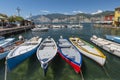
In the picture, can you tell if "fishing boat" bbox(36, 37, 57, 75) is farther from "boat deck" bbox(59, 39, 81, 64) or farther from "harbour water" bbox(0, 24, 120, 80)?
"harbour water" bbox(0, 24, 120, 80)

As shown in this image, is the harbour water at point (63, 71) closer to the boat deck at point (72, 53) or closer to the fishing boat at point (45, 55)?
the boat deck at point (72, 53)

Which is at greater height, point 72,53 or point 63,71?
point 72,53

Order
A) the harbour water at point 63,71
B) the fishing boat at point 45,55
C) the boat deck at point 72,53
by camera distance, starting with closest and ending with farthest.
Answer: the fishing boat at point 45,55
the harbour water at point 63,71
the boat deck at point 72,53

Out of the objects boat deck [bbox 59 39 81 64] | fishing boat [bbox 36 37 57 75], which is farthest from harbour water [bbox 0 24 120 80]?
fishing boat [bbox 36 37 57 75]

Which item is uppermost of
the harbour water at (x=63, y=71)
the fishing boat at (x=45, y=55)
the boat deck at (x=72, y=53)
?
the fishing boat at (x=45, y=55)

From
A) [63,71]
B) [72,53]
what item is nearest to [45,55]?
[63,71]

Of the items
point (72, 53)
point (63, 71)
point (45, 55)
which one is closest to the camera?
point (63, 71)

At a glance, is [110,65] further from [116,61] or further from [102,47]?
[102,47]

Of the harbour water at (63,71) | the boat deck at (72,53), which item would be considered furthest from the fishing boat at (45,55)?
the harbour water at (63,71)

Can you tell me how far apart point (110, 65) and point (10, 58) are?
39.3 ft

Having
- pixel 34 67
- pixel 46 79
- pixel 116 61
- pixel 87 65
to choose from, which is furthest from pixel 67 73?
pixel 116 61

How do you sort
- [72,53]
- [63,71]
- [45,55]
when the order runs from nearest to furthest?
[63,71] < [45,55] < [72,53]

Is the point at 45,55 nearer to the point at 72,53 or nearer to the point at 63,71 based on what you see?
the point at 63,71

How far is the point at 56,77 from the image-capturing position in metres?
11.9
